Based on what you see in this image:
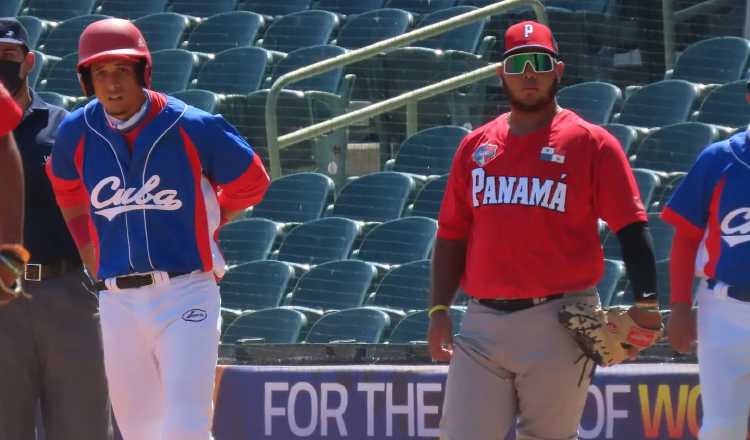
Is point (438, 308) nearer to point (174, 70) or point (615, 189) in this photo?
point (615, 189)

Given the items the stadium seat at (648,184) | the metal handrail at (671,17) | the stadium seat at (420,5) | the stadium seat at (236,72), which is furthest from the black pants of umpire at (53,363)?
the stadium seat at (420,5)

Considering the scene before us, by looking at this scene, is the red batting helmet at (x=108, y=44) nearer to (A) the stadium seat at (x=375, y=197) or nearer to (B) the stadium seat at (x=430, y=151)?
(A) the stadium seat at (x=375, y=197)

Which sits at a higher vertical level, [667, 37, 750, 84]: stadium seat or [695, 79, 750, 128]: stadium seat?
[667, 37, 750, 84]: stadium seat

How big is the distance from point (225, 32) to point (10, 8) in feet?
5.99

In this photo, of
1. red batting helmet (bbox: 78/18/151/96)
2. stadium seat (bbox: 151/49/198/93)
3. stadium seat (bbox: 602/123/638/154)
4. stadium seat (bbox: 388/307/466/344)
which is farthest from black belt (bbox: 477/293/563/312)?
stadium seat (bbox: 151/49/198/93)

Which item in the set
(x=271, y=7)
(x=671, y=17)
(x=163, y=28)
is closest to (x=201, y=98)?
(x=163, y=28)

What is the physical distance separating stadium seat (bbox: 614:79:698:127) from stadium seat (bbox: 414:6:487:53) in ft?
3.85

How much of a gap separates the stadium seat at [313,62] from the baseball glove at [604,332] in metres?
4.93

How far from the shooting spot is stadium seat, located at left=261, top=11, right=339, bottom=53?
31.9 feet

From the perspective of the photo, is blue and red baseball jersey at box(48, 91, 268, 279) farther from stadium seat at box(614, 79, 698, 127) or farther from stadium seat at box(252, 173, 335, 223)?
stadium seat at box(614, 79, 698, 127)

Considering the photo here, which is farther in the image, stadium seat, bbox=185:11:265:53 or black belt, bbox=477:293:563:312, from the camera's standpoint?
stadium seat, bbox=185:11:265:53

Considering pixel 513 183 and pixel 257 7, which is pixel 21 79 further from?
pixel 257 7

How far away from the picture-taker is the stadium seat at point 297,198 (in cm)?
811

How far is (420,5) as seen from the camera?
9883 millimetres
